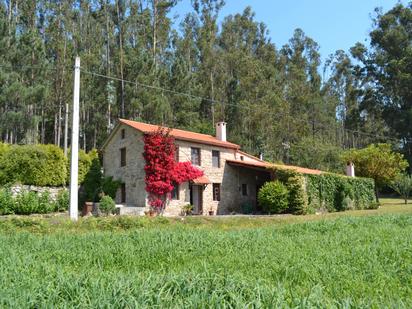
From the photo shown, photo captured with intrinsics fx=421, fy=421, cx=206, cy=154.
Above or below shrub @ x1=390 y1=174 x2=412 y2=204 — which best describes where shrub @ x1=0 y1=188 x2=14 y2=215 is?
below

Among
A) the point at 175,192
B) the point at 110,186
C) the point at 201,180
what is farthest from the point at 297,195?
the point at 110,186

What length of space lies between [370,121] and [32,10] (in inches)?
1977

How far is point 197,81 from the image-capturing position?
4934 centimetres

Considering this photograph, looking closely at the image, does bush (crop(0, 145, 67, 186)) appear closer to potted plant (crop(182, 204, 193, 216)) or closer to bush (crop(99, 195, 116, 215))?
bush (crop(99, 195, 116, 215))

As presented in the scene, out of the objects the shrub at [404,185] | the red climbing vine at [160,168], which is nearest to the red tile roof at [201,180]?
the red climbing vine at [160,168]

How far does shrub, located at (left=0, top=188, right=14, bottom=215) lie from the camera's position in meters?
21.2

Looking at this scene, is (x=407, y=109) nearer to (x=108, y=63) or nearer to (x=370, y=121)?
(x=370, y=121)

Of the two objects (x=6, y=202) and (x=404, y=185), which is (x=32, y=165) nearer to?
(x=6, y=202)

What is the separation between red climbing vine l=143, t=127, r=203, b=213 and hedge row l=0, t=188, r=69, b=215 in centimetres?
501

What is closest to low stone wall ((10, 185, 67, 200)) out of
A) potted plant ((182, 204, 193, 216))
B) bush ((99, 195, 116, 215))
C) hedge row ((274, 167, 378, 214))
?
bush ((99, 195, 116, 215))

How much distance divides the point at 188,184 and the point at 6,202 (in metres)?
10.1

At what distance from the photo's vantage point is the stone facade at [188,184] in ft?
81.9

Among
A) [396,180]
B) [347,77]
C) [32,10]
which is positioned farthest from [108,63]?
[347,77]

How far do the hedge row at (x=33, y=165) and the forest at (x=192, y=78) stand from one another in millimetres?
4447
